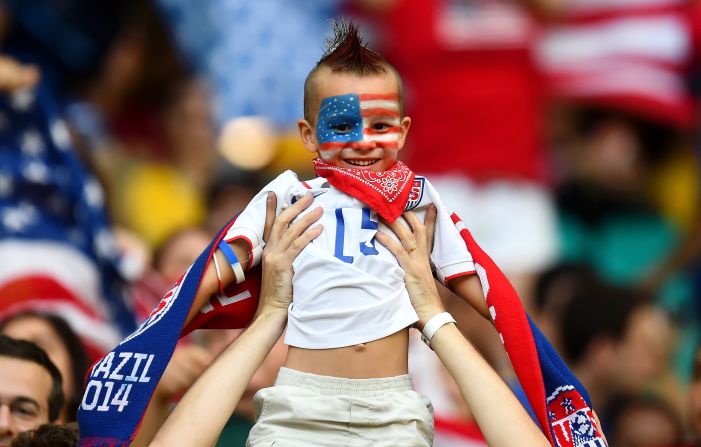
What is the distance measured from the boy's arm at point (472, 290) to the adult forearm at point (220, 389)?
491 mm

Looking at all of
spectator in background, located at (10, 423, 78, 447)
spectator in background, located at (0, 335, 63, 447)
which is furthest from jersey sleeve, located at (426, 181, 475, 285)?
spectator in background, located at (0, 335, 63, 447)

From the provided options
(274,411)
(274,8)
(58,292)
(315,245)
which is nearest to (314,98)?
(315,245)

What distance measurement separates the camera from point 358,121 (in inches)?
162

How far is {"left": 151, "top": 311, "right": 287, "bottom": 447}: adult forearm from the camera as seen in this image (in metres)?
4.00

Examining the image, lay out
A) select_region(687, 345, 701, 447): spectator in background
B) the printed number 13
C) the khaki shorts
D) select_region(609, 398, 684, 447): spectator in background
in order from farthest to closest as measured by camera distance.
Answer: select_region(609, 398, 684, 447): spectator in background
select_region(687, 345, 701, 447): spectator in background
the printed number 13
the khaki shorts

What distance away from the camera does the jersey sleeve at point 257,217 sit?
13.7 ft

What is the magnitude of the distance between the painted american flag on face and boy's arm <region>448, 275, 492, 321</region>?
1.36 ft

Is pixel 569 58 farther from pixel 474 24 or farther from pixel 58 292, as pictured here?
pixel 58 292

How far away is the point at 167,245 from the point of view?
21.9ft

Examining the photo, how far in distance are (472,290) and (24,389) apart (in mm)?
1391

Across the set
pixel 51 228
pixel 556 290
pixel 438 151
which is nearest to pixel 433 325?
pixel 51 228

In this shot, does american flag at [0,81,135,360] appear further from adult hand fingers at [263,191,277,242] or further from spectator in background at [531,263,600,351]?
adult hand fingers at [263,191,277,242]

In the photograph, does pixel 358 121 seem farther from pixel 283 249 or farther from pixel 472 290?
pixel 472 290

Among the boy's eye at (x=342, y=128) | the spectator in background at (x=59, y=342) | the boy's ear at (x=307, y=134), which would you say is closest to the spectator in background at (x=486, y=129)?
the spectator in background at (x=59, y=342)
